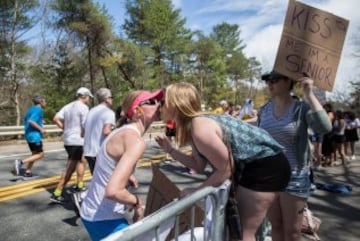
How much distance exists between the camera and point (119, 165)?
203 centimetres

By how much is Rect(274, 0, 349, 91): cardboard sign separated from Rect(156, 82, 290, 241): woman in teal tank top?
0.79 m

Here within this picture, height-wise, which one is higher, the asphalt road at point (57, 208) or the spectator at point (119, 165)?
the spectator at point (119, 165)

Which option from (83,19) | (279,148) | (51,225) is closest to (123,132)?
(279,148)

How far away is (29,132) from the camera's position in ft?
24.8

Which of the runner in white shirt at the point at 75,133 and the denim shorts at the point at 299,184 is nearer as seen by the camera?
the denim shorts at the point at 299,184

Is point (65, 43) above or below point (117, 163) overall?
above

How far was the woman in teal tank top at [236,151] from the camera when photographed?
7.05ft

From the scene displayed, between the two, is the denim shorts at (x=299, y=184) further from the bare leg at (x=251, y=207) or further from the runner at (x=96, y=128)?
the runner at (x=96, y=128)

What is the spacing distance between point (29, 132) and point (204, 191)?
6.41 metres

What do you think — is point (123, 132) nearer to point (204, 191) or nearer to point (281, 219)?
point (204, 191)

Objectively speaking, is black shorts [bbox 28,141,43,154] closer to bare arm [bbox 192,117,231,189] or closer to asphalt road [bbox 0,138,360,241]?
asphalt road [bbox 0,138,360,241]

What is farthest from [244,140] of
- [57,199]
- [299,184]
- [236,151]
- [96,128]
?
[57,199]

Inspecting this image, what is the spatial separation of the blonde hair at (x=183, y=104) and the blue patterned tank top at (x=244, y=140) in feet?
0.38

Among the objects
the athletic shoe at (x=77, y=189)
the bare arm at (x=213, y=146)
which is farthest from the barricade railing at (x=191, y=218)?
the athletic shoe at (x=77, y=189)
